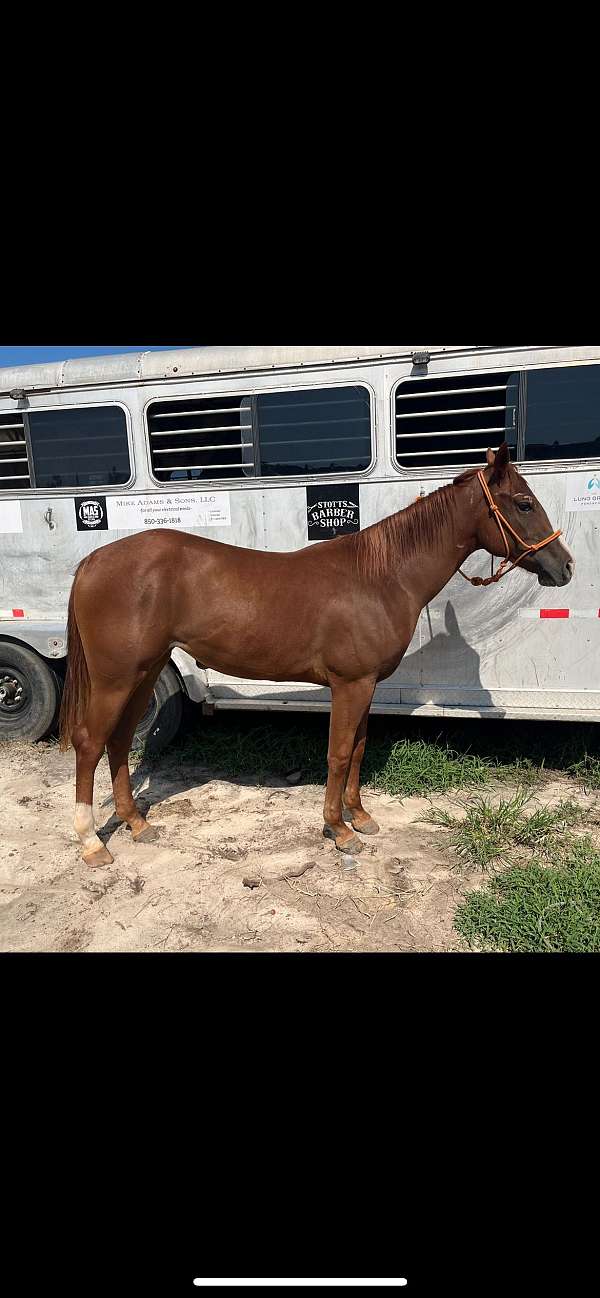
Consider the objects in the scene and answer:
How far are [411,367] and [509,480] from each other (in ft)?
4.40

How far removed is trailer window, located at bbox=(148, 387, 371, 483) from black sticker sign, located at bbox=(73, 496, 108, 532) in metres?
0.58

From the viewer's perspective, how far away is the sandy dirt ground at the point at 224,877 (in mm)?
3113

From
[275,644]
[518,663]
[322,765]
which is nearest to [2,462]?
[275,644]

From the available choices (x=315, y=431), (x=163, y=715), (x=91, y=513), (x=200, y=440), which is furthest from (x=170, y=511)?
(x=163, y=715)

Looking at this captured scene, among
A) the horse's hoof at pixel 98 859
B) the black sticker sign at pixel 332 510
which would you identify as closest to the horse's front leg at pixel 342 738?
the horse's hoof at pixel 98 859

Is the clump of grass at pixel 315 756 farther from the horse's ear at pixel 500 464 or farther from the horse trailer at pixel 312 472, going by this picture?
the horse's ear at pixel 500 464

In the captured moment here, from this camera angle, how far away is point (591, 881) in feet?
11.0

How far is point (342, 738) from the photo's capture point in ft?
12.4

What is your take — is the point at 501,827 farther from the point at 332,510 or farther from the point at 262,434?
the point at 262,434

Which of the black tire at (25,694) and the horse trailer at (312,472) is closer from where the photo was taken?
the horse trailer at (312,472)

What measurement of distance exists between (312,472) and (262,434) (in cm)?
48

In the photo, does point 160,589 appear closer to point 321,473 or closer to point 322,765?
point 321,473

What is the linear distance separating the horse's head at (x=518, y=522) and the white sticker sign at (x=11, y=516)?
3889 mm

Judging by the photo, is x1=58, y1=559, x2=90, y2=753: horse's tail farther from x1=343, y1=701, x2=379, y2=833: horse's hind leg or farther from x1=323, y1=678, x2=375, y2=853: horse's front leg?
x1=343, y1=701, x2=379, y2=833: horse's hind leg
